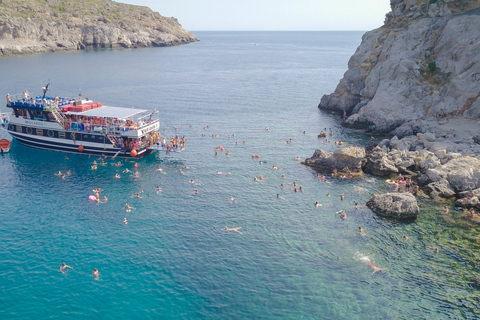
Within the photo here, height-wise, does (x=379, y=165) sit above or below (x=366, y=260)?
above

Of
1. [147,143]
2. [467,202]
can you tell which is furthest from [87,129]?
[467,202]

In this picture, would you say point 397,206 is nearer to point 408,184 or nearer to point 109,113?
point 408,184

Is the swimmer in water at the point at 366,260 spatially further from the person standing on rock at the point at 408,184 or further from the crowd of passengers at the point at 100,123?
the crowd of passengers at the point at 100,123

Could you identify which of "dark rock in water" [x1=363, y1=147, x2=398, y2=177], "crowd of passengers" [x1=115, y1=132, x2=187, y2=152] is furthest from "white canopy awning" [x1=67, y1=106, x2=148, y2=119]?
"dark rock in water" [x1=363, y1=147, x2=398, y2=177]

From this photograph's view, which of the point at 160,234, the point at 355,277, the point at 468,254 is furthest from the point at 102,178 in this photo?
the point at 468,254

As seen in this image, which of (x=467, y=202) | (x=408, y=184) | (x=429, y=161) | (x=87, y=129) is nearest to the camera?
(x=467, y=202)

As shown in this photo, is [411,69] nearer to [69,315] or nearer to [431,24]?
[431,24]

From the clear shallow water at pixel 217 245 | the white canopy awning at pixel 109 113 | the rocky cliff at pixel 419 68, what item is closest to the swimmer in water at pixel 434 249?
the clear shallow water at pixel 217 245

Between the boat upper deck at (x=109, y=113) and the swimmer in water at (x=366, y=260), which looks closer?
the swimmer in water at (x=366, y=260)
